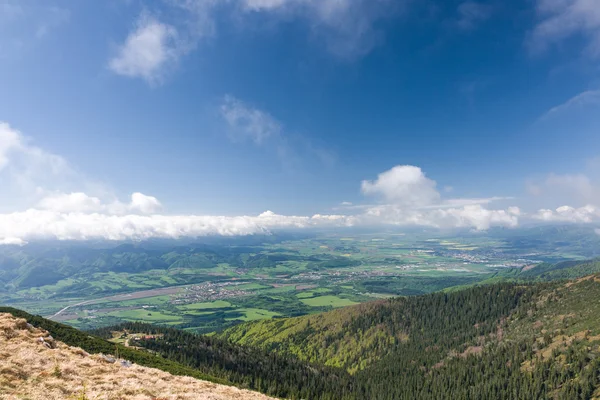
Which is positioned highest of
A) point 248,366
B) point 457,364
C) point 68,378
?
point 68,378

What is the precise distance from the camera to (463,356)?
605 ft

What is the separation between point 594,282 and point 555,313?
40985 millimetres

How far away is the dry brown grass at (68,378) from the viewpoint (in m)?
27.3

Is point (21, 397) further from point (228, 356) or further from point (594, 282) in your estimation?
point (594, 282)

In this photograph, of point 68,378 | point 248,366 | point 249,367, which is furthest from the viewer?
point 248,366

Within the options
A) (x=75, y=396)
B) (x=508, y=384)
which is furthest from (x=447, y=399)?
(x=75, y=396)

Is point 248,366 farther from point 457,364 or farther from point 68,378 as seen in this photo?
point 68,378

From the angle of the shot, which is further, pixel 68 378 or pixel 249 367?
pixel 249 367

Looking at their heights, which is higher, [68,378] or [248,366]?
[68,378]

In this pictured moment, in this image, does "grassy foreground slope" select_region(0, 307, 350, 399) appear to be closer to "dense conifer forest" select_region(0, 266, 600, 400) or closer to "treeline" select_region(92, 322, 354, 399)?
"treeline" select_region(92, 322, 354, 399)

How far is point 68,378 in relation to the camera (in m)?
31.4

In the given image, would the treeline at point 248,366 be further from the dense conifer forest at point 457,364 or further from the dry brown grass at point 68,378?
the dry brown grass at point 68,378

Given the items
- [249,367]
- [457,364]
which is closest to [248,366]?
[249,367]

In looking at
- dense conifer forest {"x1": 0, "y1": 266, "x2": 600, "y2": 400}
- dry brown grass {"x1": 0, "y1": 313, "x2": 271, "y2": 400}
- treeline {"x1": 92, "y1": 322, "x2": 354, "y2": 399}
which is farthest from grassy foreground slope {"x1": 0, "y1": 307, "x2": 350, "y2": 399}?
dry brown grass {"x1": 0, "y1": 313, "x2": 271, "y2": 400}
